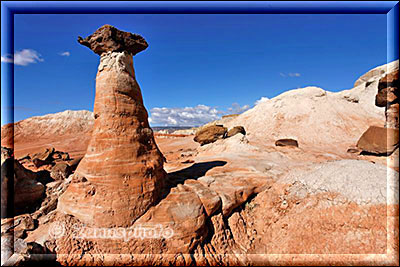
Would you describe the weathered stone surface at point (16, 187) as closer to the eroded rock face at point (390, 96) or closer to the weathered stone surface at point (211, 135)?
the weathered stone surface at point (211, 135)

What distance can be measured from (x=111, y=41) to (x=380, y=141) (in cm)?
1367

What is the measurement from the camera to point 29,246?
3.14m

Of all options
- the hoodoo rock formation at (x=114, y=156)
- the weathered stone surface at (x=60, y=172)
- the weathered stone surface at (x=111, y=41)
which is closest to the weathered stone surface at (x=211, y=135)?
the weathered stone surface at (x=60, y=172)

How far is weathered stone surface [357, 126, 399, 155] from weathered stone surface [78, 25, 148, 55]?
1232cm

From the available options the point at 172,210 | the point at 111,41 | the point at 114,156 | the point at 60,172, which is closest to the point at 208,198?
the point at 172,210

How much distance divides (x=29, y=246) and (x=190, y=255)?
2.90 m

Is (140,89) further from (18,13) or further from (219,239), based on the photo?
(219,239)

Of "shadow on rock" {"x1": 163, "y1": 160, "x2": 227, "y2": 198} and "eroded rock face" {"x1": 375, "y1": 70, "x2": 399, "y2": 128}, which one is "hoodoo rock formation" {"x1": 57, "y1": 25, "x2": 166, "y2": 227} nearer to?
"shadow on rock" {"x1": 163, "y1": 160, "x2": 227, "y2": 198}

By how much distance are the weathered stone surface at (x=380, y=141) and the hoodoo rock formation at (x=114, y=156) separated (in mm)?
12014

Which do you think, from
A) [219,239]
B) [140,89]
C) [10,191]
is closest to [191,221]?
[219,239]

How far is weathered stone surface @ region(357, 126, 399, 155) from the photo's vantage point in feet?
31.2

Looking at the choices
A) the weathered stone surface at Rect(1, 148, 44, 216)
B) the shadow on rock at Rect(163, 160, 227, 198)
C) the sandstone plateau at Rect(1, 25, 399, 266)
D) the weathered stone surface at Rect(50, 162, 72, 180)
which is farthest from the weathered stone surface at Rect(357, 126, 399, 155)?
the weathered stone surface at Rect(50, 162, 72, 180)

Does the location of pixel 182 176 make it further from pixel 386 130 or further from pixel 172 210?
pixel 386 130

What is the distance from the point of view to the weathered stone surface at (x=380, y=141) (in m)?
9.51
